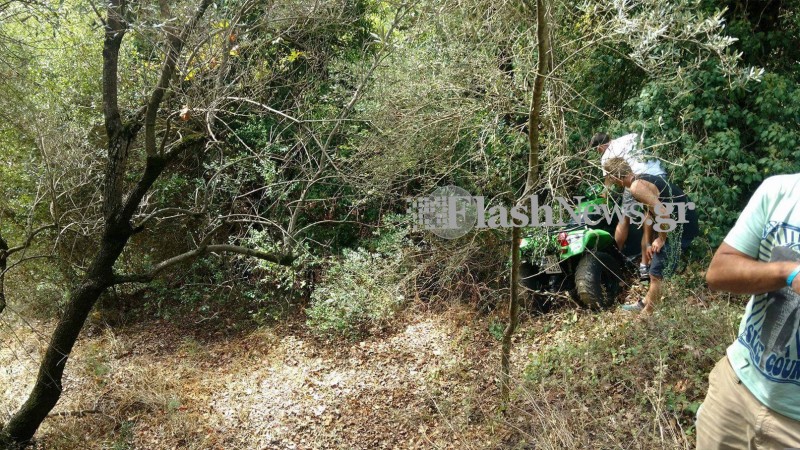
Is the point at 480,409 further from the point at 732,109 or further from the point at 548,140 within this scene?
the point at 732,109

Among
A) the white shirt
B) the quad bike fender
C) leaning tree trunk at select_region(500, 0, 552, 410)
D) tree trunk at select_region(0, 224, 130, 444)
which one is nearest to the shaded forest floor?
leaning tree trunk at select_region(500, 0, 552, 410)

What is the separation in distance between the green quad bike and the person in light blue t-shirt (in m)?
2.87

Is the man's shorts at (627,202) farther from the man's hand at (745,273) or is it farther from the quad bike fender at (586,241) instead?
the man's hand at (745,273)

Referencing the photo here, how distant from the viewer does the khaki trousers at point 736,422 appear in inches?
71.9

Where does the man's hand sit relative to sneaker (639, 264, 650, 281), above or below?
above

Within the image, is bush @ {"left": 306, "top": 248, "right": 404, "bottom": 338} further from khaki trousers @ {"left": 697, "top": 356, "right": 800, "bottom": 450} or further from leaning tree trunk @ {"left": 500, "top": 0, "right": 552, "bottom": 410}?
khaki trousers @ {"left": 697, "top": 356, "right": 800, "bottom": 450}

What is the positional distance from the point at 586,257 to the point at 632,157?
1077 millimetres

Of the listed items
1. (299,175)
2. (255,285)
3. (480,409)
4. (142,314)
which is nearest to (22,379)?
(142,314)

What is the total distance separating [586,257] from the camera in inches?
199

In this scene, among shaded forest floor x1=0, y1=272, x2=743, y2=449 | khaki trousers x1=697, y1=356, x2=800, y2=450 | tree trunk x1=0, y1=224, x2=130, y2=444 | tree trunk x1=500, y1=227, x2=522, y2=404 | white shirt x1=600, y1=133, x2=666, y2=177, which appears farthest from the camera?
tree trunk x1=0, y1=224, x2=130, y2=444

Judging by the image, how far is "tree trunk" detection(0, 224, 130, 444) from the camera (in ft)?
Answer: 17.6

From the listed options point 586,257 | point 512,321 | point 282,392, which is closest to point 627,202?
point 586,257

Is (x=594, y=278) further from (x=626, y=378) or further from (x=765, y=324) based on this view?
(x=765, y=324)

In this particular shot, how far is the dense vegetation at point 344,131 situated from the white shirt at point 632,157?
0.18 meters
